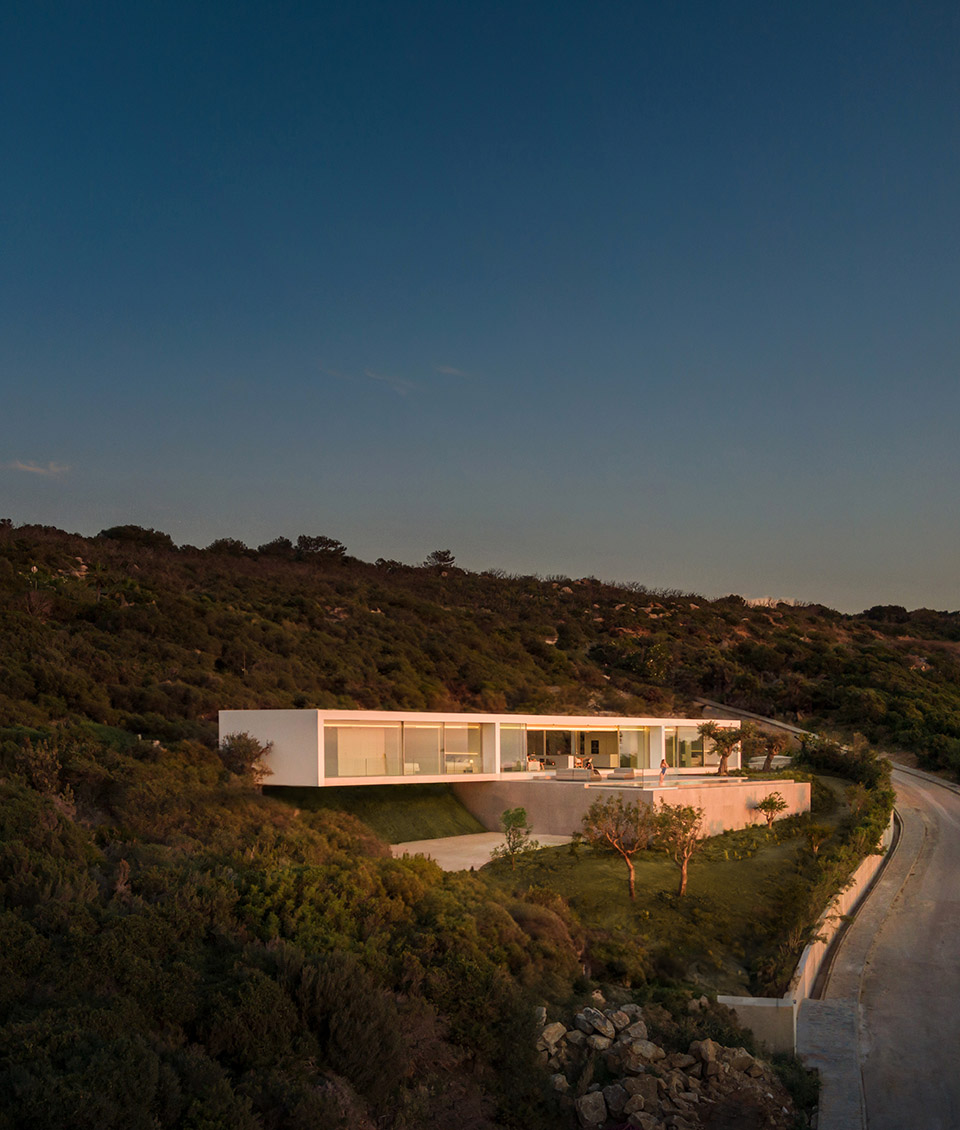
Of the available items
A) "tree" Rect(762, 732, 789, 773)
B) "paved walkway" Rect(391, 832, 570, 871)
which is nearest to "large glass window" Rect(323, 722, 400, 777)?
"paved walkway" Rect(391, 832, 570, 871)

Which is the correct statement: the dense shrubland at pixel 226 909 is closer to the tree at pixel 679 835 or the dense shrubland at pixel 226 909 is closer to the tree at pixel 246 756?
the tree at pixel 246 756

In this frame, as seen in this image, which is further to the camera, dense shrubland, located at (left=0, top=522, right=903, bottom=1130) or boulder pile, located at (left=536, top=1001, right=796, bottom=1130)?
boulder pile, located at (left=536, top=1001, right=796, bottom=1130)

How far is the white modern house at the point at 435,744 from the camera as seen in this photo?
76.4ft

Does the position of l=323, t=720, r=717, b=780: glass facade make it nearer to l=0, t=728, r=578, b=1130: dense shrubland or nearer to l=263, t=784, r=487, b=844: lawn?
l=263, t=784, r=487, b=844: lawn

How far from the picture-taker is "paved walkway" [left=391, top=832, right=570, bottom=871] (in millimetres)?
21642

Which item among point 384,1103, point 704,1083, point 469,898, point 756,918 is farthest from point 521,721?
point 384,1103

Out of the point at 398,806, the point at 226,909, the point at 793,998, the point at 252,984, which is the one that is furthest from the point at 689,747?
the point at 252,984

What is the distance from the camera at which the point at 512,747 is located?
28.4 m

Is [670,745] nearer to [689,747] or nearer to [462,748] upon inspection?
[689,747]

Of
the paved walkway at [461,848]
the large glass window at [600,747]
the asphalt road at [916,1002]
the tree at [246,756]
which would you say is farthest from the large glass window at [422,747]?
the asphalt road at [916,1002]

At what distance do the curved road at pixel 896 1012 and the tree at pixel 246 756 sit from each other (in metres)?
13.2

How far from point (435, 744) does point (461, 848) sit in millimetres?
3056

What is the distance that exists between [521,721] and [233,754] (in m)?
8.81

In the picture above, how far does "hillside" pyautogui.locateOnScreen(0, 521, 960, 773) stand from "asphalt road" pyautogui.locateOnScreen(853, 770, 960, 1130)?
17.1 meters
